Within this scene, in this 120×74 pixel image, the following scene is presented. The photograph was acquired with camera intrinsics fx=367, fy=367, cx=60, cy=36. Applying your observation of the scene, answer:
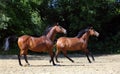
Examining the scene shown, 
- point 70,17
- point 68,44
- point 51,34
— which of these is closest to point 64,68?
point 51,34

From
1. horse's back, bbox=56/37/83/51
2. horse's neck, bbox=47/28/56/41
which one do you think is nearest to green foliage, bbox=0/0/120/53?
horse's back, bbox=56/37/83/51

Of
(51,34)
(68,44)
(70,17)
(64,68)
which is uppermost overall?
(51,34)

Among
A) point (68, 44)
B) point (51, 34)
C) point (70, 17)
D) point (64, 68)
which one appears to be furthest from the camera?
point (70, 17)

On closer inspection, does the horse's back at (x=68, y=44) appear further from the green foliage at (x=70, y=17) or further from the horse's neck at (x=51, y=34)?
the green foliage at (x=70, y=17)

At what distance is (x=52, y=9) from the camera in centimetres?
2622

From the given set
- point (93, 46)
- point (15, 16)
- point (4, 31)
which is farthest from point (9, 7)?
point (93, 46)

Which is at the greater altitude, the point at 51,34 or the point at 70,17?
the point at 51,34

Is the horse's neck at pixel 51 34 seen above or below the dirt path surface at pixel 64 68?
above

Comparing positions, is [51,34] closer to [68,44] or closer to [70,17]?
[68,44]

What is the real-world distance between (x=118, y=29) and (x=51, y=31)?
528 inches

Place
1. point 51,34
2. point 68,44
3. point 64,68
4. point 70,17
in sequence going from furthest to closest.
Answer: point 70,17
point 68,44
point 51,34
point 64,68

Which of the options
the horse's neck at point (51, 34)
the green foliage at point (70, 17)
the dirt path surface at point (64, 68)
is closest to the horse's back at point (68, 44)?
the dirt path surface at point (64, 68)

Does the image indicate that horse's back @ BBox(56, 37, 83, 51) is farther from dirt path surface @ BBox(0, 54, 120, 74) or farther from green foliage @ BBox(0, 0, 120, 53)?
green foliage @ BBox(0, 0, 120, 53)

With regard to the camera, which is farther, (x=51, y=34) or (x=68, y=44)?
(x=68, y=44)
